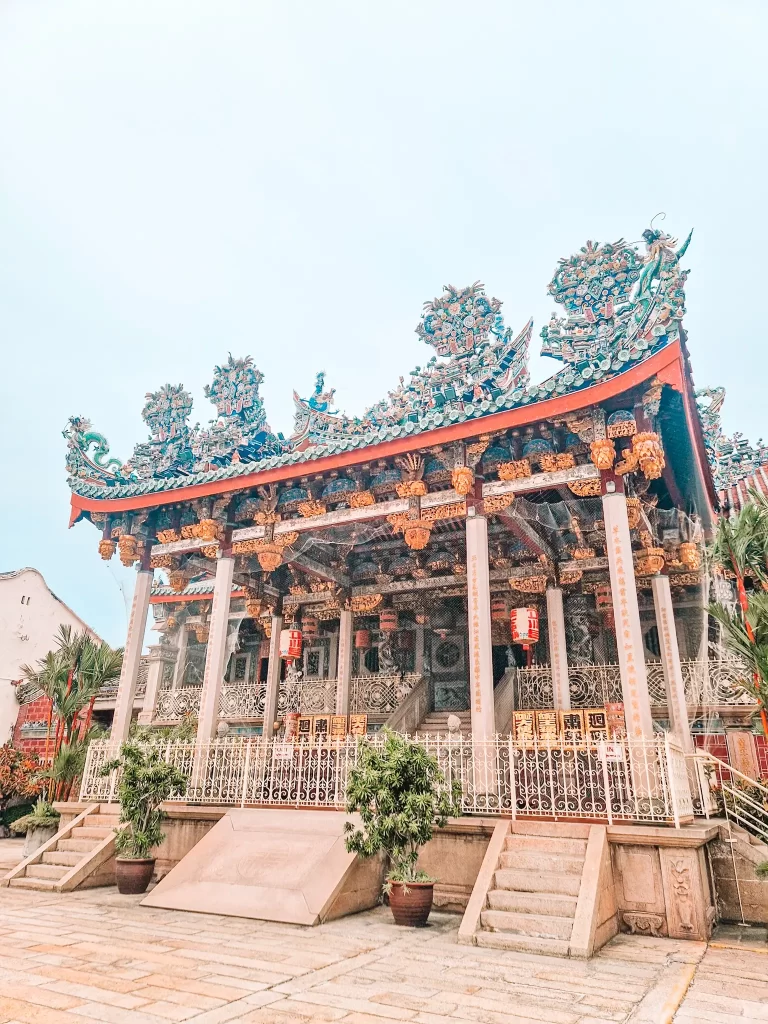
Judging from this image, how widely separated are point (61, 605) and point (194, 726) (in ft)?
43.5

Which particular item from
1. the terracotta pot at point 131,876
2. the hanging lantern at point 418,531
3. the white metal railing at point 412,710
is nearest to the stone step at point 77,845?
the terracotta pot at point 131,876

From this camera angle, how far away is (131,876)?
8883mm

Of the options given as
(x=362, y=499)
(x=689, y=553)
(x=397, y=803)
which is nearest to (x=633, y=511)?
(x=689, y=553)

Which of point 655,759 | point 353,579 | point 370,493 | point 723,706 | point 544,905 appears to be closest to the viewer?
point 544,905

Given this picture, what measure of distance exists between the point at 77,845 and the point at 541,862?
7.30 m

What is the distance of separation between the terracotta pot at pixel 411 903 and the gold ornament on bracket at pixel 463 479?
5.64 meters

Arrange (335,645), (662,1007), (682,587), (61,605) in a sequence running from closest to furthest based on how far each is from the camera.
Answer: (662,1007) < (682,587) < (335,645) < (61,605)

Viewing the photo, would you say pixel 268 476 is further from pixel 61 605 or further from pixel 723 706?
pixel 61 605

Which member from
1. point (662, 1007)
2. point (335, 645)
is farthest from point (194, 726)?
point (662, 1007)

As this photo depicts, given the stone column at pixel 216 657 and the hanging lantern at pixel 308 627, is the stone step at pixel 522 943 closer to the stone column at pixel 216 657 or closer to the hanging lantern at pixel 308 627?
the stone column at pixel 216 657

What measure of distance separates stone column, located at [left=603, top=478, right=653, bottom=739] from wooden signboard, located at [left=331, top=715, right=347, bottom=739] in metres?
7.55

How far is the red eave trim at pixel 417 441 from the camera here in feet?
30.6

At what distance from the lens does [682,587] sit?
15.6 meters

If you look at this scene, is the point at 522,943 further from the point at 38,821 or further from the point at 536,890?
the point at 38,821
